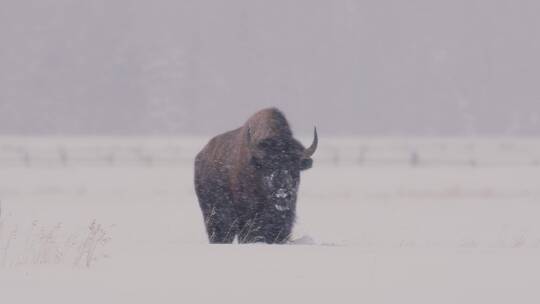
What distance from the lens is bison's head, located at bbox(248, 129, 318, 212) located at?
12.4 m

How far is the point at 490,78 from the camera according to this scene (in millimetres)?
107438

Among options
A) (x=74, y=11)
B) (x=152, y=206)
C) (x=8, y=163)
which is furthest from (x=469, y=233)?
(x=74, y=11)

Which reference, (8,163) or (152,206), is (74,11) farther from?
(152,206)

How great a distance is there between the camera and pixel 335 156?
45531mm

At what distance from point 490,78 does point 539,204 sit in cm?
8671

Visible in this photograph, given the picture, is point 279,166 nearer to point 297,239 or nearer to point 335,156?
point 297,239

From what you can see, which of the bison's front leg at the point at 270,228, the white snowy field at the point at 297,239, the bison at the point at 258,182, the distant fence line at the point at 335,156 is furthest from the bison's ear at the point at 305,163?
the distant fence line at the point at 335,156

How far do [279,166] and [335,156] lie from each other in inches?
1304

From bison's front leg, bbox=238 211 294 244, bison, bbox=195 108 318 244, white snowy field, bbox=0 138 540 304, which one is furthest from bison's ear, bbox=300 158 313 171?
white snowy field, bbox=0 138 540 304

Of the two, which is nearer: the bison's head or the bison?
the bison's head

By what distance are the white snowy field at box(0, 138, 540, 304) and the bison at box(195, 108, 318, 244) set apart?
668 mm

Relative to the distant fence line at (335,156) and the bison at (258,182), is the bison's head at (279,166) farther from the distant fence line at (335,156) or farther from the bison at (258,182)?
the distant fence line at (335,156)

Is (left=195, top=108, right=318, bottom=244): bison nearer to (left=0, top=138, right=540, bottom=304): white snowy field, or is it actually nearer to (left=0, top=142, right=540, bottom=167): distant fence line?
(left=0, top=138, right=540, bottom=304): white snowy field

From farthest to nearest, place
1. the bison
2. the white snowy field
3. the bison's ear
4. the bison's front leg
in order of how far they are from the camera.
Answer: the bison's ear → the bison's front leg → the bison → the white snowy field
